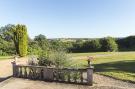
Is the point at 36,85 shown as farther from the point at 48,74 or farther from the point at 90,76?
the point at 90,76

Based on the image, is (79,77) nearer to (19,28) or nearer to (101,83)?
(101,83)

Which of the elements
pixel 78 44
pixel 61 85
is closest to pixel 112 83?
pixel 61 85

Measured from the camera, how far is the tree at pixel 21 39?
30.8 meters

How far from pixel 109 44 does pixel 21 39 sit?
801 inches

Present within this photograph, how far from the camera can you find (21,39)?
31016mm

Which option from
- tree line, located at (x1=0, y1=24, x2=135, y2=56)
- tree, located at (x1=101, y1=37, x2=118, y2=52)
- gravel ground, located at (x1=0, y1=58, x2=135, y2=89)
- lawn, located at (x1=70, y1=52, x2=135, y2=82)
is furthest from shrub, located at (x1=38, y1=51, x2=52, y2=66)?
tree, located at (x1=101, y1=37, x2=118, y2=52)

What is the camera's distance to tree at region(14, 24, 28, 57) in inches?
1214

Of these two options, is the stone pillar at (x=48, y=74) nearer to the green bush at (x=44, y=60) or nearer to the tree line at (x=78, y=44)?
the green bush at (x=44, y=60)

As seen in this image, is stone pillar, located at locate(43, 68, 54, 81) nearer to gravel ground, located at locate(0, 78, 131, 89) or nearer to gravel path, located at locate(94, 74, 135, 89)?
gravel ground, located at locate(0, 78, 131, 89)

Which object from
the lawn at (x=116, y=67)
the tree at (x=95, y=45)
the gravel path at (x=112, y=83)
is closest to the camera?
the gravel path at (x=112, y=83)

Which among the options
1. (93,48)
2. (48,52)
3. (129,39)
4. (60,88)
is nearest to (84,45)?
(93,48)

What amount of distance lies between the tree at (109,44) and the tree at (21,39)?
19.3 m

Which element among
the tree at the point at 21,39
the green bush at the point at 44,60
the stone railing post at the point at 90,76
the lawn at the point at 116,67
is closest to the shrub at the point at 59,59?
the green bush at the point at 44,60

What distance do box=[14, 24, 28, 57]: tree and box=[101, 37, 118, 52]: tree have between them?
19.3 meters
